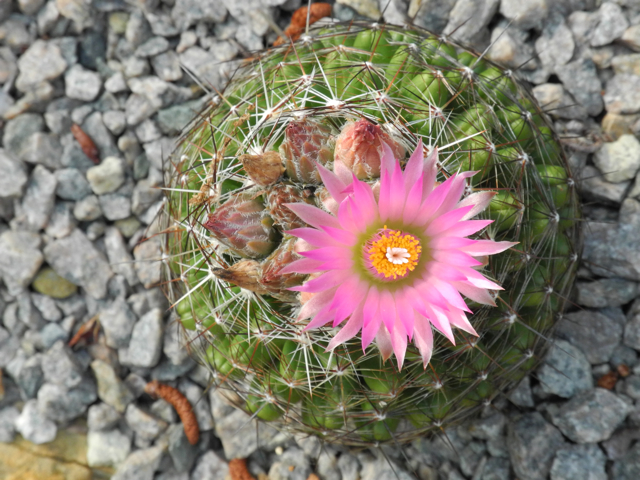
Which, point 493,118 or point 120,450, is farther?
point 120,450

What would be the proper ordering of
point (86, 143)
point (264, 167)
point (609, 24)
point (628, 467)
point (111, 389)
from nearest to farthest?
point (264, 167) < point (628, 467) < point (609, 24) < point (111, 389) < point (86, 143)

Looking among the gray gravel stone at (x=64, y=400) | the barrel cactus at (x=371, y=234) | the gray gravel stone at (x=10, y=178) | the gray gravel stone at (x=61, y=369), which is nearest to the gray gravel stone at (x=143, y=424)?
the gray gravel stone at (x=64, y=400)

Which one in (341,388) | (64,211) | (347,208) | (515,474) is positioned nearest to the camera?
(347,208)

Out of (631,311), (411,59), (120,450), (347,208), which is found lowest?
(120,450)

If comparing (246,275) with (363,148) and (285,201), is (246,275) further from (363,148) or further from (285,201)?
(363,148)

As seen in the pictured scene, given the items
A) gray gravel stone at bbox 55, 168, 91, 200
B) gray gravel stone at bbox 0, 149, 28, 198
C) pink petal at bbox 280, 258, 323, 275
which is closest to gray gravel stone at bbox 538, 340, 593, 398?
pink petal at bbox 280, 258, 323, 275

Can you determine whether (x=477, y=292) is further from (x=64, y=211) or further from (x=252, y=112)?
(x=64, y=211)

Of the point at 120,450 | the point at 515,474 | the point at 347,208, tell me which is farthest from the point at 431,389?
the point at 120,450

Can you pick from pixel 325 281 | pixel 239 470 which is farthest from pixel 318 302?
pixel 239 470
